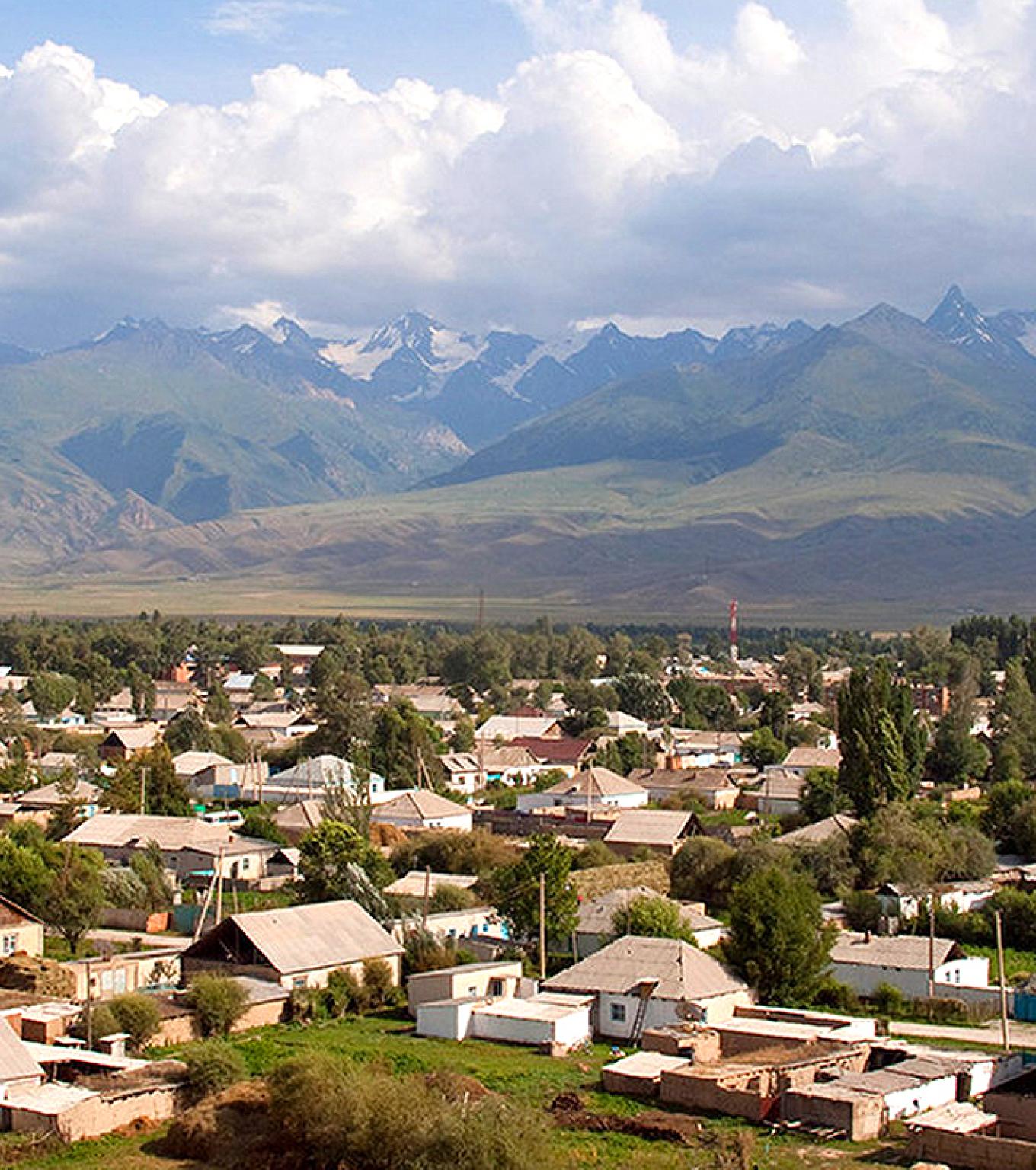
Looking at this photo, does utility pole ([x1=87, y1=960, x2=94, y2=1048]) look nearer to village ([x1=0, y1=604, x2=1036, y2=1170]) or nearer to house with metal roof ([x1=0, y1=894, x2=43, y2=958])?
village ([x1=0, y1=604, x2=1036, y2=1170])

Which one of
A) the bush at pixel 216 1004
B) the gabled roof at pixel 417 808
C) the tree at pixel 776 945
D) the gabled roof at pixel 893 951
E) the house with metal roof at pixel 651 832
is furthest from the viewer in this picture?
the gabled roof at pixel 417 808

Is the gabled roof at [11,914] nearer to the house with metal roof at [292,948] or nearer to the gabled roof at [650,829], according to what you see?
the house with metal roof at [292,948]

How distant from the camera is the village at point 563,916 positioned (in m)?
25.9

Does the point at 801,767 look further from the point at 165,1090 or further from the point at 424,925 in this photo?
the point at 165,1090

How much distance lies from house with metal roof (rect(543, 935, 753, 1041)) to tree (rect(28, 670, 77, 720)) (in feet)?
198

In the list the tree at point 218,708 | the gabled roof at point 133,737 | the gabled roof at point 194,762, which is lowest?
the gabled roof at point 194,762

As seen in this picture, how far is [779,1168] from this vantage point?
22.9 m

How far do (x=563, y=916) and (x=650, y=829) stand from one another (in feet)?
46.4

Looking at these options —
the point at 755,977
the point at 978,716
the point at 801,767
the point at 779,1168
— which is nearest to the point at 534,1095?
the point at 779,1168

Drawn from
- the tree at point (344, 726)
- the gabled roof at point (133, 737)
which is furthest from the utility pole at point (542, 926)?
the gabled roof at point (133, 737)

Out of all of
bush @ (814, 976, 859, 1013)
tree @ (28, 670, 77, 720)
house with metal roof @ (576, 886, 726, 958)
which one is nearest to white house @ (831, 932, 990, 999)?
bush @ (814, 976, 859, 1013)

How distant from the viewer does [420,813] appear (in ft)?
179

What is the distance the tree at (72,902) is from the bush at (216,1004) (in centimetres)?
810

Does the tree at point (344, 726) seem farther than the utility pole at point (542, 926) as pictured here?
Yes
